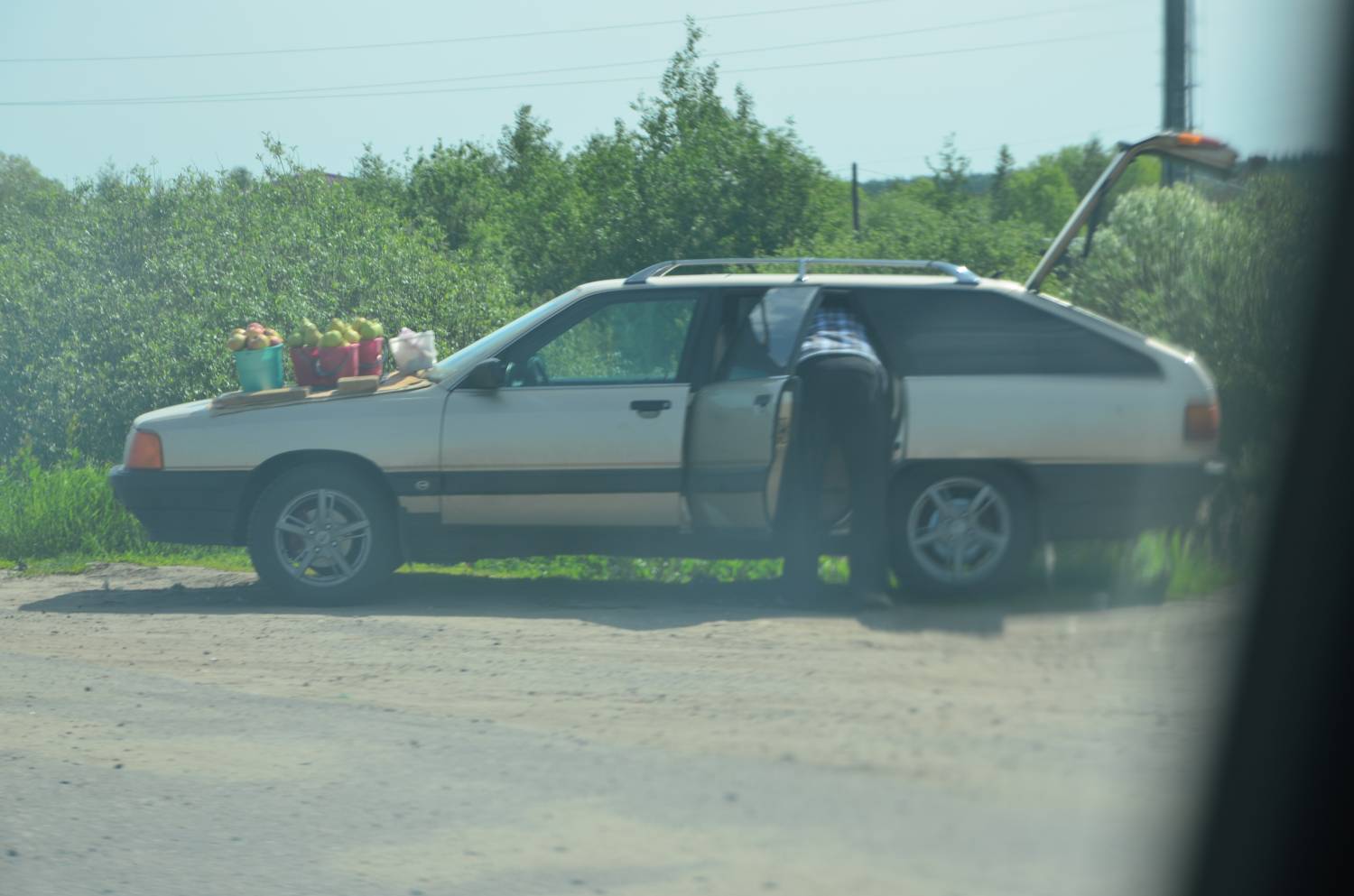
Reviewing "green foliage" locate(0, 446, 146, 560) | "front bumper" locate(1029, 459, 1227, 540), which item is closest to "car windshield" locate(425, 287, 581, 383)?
"green foliage" locate(0, 446, 146, 560)

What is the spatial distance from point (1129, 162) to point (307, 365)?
16.3 feet

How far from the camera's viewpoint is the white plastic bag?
20.3 ft

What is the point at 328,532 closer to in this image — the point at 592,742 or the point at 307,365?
the point at 307,365

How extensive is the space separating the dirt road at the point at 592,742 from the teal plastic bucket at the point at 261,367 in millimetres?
1086

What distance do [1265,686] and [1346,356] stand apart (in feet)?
1.41

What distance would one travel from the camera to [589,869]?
325cm

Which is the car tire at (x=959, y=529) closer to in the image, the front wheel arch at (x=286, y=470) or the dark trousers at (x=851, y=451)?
the dark trousers at (x=851, y=451)

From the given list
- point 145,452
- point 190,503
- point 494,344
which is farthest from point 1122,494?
point 145,452

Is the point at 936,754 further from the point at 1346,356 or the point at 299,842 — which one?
the point at 299,842

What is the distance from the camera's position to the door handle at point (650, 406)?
293cm

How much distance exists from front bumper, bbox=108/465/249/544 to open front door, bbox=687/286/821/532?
482 cm

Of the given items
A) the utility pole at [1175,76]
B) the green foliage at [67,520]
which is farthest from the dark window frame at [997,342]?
the green foliage at [67,520]

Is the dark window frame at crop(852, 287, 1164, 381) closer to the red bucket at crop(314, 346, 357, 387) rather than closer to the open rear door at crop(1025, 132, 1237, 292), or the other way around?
the open rear door at crop(1025, 132, 1237, 292)

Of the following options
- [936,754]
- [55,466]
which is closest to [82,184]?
[55,466]
